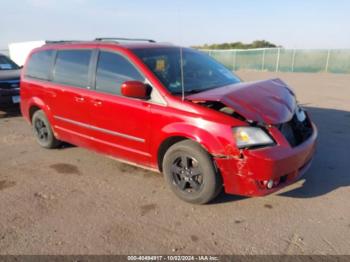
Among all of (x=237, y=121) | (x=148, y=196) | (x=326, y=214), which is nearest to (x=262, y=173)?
(x=237, y=121)

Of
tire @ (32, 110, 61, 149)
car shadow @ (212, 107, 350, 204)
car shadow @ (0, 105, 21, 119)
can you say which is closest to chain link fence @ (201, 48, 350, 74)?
car shadow @ (212, 107, 350, 204)

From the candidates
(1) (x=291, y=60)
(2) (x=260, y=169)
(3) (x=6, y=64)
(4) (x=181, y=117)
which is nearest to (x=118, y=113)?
(4) (x=181, y=117)

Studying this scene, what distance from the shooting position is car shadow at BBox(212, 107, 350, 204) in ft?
13.5

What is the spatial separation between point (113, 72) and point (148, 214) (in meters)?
1.92

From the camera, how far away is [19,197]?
420cm

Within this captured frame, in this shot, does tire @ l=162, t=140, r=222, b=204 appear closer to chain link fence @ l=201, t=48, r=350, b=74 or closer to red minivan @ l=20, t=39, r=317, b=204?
red minivan @ l=20, t=39, r=317, b=204

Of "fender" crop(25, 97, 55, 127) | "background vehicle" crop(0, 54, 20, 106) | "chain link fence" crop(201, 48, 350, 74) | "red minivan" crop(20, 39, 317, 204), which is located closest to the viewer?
"red minivan" crop(20, 39, 317, 204)

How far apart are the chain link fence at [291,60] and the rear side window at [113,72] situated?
25267 mm

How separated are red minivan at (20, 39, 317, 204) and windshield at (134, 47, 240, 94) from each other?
17 mm

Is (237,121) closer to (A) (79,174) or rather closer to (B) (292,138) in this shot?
(B) (292,138)

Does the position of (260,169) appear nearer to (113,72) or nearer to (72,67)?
(113,72)

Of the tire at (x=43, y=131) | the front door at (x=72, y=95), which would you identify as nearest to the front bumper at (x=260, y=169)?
the front door at (x=72, y=95)

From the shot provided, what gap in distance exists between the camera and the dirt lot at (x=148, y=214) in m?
3.13

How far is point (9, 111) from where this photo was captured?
992 centimetres
